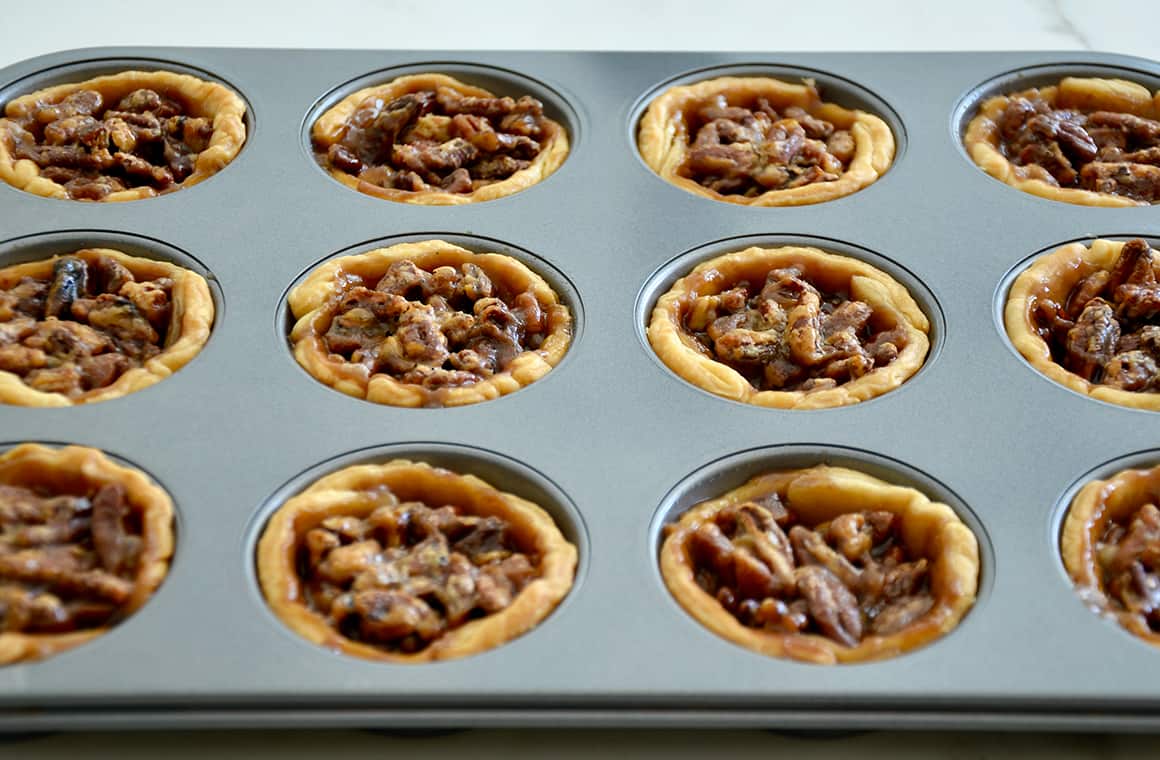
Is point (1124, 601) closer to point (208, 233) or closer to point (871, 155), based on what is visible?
point (871, 155)

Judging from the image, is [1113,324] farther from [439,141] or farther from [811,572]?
[439,141]

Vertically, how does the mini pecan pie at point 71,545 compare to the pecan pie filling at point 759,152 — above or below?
below

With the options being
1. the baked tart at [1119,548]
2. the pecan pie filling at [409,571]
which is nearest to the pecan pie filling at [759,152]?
the baked tart at [1119,548]

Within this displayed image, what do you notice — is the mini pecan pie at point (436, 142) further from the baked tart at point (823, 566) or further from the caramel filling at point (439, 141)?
the baked tart at point (823, 566)

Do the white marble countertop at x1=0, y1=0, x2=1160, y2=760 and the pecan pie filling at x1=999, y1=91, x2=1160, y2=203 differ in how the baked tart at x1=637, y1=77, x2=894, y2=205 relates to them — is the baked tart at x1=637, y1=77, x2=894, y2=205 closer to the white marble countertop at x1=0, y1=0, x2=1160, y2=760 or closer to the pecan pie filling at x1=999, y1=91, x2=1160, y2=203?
the pecan pie filling at x1=999, y1=91, x2=1160, y2=203
